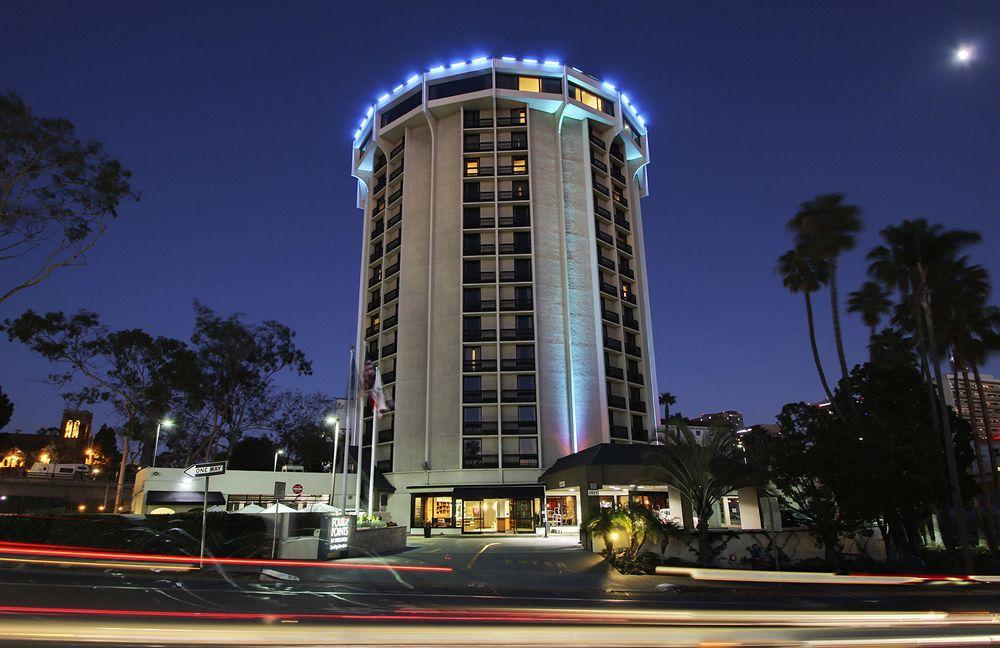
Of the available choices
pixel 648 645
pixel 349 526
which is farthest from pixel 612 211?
pixel 648 645

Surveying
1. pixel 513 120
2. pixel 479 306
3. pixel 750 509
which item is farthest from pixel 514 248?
pixel 750 509

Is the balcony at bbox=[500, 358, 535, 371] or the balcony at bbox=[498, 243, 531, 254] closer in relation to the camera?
the balcony at bbox=[500, 358, 535, 371]

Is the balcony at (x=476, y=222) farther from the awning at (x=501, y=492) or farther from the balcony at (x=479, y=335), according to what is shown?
the awning at (x=501, y=492)

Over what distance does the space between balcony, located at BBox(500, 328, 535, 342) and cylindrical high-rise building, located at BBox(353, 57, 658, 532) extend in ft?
0.59

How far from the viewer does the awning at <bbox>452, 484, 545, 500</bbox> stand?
48.1m

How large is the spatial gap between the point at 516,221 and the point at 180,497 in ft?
121

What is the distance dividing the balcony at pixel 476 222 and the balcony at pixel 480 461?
21448mm

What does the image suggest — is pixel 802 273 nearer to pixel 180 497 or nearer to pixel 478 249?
pixel 478 249

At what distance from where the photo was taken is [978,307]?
118 feet

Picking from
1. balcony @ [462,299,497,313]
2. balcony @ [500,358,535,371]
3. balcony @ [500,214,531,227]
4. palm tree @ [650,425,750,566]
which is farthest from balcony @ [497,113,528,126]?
palm tree @ [650,425,750,566]

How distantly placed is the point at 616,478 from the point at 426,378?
23338 mm

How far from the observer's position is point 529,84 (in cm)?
6319

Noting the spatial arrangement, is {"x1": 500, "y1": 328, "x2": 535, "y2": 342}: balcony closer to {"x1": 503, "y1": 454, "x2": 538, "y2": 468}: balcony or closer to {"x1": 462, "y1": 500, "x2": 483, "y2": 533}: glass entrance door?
{"x1": 503, "y1": 454, "x2": 538, "y2": 468}: balcony

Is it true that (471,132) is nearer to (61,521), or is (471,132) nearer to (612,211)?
(612,211)
